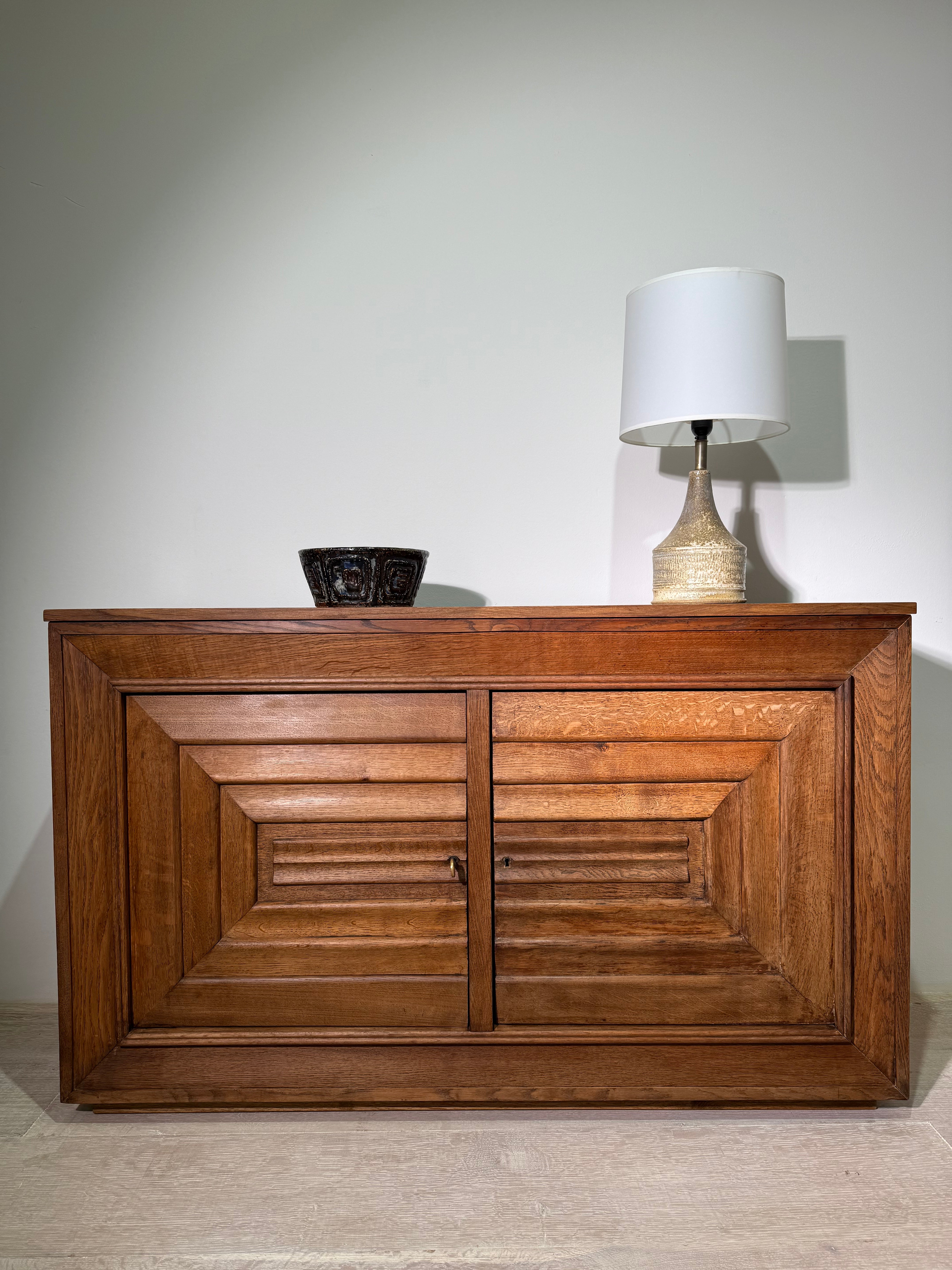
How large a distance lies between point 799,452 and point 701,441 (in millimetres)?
375

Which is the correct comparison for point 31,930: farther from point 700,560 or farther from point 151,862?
point 700,560

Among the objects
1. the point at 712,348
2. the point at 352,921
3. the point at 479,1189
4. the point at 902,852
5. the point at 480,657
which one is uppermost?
the point at 712,348

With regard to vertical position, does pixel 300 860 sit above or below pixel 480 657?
below

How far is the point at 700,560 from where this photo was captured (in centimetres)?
133

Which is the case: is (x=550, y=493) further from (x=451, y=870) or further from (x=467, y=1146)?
(x=467, y=1146)

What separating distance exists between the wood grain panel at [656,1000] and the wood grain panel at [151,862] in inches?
20.4

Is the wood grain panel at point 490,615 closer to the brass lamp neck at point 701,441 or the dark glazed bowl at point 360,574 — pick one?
the dark glazed bowl at point 360,574

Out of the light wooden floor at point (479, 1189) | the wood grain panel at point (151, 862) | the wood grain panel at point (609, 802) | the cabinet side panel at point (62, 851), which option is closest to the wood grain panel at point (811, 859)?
the wood grain panel at point (609, 802)

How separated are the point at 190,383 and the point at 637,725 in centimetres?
117

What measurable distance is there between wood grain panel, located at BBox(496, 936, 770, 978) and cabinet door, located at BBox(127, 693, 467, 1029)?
0.09m

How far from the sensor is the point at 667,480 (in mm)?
1672

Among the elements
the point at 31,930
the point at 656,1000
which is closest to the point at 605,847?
the point at 656,1000

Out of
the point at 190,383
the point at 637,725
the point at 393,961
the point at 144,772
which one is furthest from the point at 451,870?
the point at 190,383

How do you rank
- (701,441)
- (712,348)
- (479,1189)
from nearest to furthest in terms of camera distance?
(479,1189), (712,348), (701,441)
